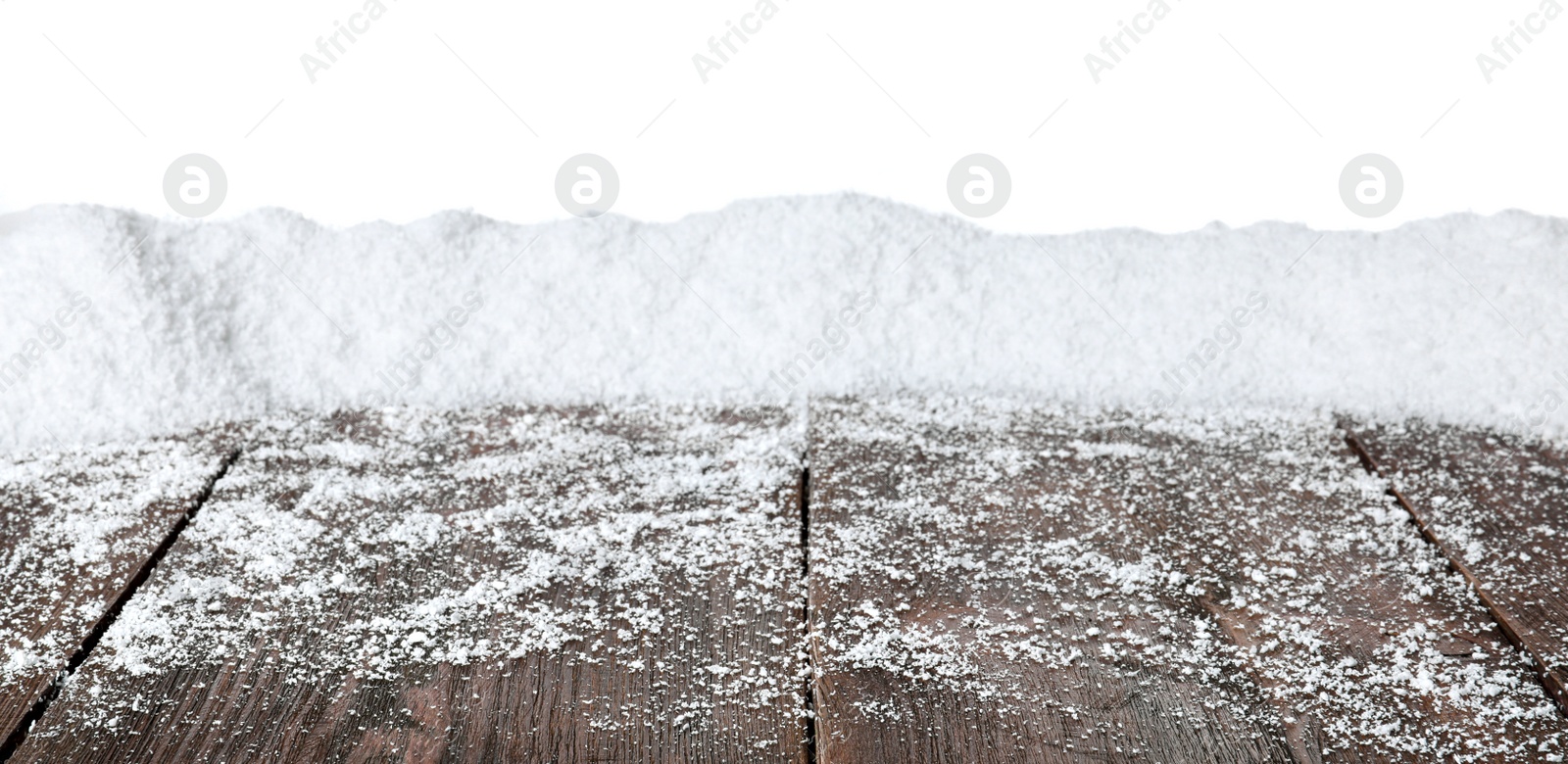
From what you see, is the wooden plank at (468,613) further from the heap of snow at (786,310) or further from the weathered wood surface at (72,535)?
the heap of snow at (786,310)

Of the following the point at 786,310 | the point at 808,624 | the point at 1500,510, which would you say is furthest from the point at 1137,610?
the point at 786,310

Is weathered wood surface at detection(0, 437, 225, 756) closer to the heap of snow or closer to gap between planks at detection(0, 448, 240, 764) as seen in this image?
gap between planks at detection(0, 448, 240, 764)

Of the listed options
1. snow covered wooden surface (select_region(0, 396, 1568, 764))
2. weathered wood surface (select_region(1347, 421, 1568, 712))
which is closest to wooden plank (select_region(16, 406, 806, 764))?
snow covered wooden surface (select_region(0, 396, 1568, 764))

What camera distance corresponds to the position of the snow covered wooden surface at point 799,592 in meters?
0.69

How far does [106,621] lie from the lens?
80cm

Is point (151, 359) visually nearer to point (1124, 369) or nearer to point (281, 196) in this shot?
point (281, 196)

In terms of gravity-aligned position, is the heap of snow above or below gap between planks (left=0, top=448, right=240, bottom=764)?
above

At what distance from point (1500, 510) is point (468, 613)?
858 millimetres

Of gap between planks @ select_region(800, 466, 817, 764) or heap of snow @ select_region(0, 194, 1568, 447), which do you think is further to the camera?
heap of snow @ select_region(0, 194, 1568, 447)

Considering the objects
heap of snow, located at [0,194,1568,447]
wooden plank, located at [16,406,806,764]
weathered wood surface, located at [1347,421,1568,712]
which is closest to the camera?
wooden plank, located at [16,406,806,764]

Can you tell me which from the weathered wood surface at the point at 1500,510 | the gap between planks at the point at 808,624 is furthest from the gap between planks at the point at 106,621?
the weathered wood surface at the point at 1500,510

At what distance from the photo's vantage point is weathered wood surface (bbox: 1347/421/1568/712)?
32.0 inches

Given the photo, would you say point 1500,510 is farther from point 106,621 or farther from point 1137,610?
point 106,621

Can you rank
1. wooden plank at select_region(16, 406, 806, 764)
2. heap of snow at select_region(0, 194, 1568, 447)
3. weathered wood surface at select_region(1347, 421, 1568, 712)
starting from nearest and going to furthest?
wooden plank at select_region(16, 406, 806, 764), weathered wood surface at select_region(1347, 421, 1568, 712), heap of snow at select_region(0, 194, 1568, 447)
